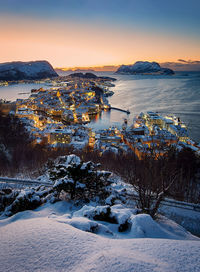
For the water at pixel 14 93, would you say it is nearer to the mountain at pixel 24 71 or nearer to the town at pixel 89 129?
the town at pixel 89 129

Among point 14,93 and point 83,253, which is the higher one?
point 14,93

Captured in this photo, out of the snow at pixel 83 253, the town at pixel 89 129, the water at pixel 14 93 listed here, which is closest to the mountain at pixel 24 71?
the water at pixel 14 93

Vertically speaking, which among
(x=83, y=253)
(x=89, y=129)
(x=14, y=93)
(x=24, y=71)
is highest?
(x=24, y=71)

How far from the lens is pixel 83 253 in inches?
64.4

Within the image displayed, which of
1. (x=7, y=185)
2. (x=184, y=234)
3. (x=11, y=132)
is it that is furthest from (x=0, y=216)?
(x=11, y=132)

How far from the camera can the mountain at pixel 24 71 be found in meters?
102

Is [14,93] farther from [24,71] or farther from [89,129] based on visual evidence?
[24,71]

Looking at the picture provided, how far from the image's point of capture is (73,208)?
383 centimetres

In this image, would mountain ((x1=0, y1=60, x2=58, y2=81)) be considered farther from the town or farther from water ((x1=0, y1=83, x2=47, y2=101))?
the town

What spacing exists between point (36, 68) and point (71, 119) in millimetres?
109457

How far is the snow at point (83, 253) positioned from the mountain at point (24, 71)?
114769 millimetres

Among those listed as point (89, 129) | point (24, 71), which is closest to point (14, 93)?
point (89, 129)

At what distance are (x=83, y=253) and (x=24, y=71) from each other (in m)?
127

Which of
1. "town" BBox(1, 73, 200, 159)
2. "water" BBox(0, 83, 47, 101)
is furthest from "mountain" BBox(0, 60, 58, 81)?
"town" BBox(1, 73, 200, 159)
